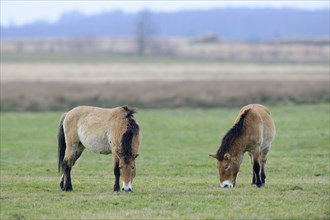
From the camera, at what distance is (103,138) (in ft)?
48.3

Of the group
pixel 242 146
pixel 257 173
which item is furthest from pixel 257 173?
pixel 242 146

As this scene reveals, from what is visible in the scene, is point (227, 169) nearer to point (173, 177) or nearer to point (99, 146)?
point (99, 146)

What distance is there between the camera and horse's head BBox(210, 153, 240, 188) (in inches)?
575

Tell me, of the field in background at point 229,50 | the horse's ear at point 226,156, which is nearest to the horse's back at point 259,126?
the horse's ear at point 226,156

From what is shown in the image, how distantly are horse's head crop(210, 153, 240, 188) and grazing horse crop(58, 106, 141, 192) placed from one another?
1882mm

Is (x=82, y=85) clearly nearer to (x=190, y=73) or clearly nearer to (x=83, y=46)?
(x=190, y=73)

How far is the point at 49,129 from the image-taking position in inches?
1230

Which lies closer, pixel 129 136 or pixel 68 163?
pixel 129 136

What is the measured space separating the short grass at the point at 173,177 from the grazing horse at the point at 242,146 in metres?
0.37

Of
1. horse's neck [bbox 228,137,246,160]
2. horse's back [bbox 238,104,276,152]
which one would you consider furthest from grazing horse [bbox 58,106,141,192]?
horse's back [bbox 238,104,276,152]

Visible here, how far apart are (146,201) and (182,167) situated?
279 inches

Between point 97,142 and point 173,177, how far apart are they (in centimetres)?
360

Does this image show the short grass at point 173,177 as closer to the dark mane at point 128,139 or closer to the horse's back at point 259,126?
the dark mane at point 128,139

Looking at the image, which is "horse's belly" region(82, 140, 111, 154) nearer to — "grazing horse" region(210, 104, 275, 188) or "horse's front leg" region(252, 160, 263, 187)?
"grazing horse" region(210, 104, 275, 188)
